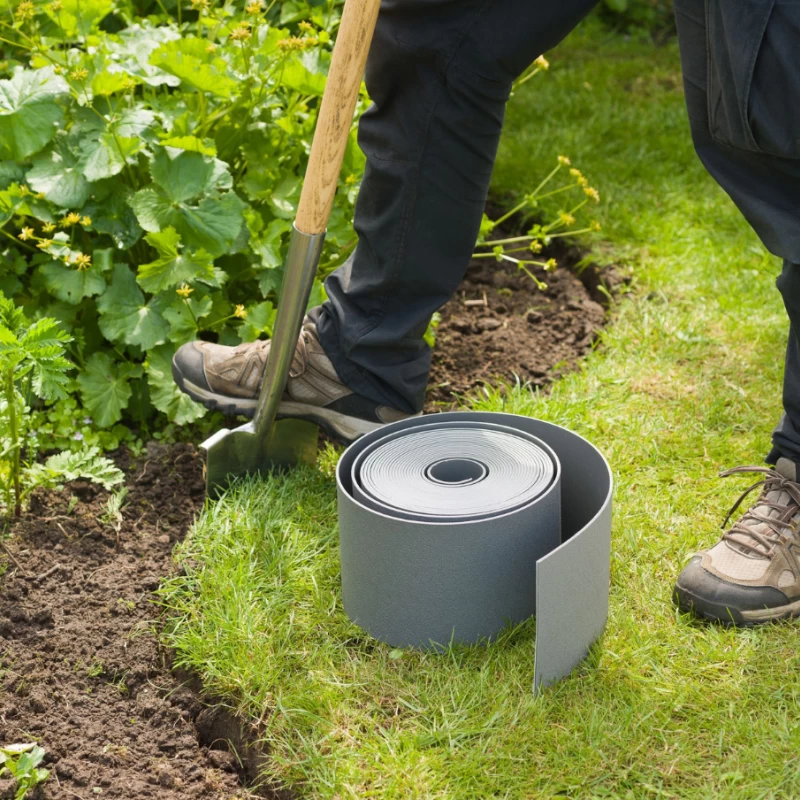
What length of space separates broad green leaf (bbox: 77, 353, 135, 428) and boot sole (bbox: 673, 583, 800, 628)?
1.42 meters

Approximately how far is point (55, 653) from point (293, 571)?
0.48 meters

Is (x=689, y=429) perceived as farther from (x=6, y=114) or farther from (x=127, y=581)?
(x=6, y=114)

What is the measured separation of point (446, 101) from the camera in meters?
1.98

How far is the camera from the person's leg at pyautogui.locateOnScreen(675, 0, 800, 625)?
60.2 inches

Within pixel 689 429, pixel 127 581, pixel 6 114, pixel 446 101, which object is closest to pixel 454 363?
pixel 689 429

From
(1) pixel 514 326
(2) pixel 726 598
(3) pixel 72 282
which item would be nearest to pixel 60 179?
(3) pixel 72 282

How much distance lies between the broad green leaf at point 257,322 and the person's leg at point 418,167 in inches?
9.3

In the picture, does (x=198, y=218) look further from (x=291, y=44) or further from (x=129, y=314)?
(x=291, y=44)

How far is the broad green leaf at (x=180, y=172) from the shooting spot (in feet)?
7.83

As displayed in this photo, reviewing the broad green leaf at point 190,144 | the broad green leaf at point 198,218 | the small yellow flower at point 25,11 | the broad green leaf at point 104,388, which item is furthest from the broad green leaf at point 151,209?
the small yellow flower at point 25,11

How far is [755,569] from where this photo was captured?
1.90 metres

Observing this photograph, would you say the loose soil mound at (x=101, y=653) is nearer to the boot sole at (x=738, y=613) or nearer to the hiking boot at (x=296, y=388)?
the hiking boot at (x=296, y=388)

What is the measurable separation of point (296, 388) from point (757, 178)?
1.07 meters

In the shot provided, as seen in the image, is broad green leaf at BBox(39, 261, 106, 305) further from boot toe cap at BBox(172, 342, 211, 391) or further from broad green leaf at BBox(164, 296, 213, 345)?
boot toe cap at BBox(172, 342, 211, 391)
